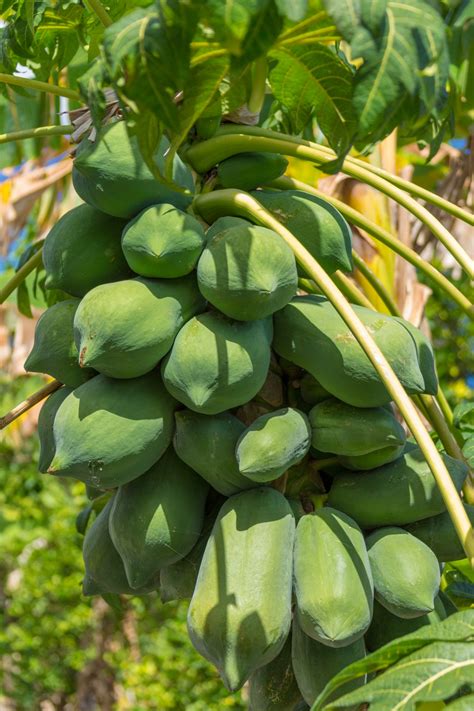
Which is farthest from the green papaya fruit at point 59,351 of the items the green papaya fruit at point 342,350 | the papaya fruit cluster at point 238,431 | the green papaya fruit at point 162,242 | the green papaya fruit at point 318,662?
the green papaya fruit at point 318,662

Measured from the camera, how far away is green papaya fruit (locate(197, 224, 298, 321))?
86 centimetres

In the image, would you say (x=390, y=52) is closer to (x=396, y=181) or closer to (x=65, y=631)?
(x=396, y=181)

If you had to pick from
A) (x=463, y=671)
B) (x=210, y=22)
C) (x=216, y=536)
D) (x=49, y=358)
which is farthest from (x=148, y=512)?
(x=210, y=22)

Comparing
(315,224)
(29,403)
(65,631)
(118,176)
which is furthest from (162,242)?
(65,631)

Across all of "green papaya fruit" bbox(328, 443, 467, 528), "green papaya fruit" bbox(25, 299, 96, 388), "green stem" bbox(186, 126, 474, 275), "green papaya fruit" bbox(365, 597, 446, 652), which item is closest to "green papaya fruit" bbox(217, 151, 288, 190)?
"green stem" bbox(186, 126, 474, 275)

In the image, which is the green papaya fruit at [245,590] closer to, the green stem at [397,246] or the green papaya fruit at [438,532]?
the green papaya fruit at [438,532]

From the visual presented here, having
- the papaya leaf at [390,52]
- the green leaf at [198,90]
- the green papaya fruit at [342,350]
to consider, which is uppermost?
the papaya leaf at [390,52]

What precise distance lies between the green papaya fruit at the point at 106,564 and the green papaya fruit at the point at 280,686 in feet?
0.55

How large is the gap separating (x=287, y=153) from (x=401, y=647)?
0.56 metres

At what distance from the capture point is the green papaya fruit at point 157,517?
2.98ft

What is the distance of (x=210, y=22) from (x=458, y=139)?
228 centimetres

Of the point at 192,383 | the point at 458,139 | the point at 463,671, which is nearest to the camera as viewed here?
the point at 463,671

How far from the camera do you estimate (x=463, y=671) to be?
66cm

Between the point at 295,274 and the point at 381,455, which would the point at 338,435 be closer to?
the point at 381,455
